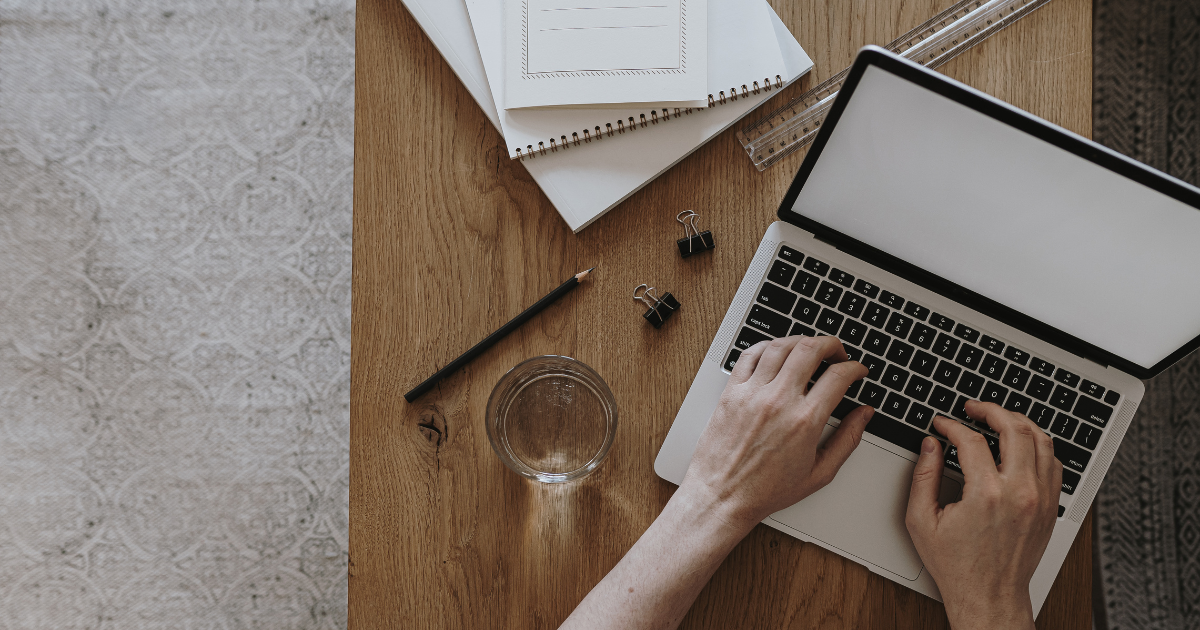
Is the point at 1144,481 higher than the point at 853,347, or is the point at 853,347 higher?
the point at 853,347

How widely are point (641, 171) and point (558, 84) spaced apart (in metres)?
0.13

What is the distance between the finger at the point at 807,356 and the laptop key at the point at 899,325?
64 mm

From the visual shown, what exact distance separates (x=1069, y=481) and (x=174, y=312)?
156 centimetres

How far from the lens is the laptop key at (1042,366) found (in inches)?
27.7

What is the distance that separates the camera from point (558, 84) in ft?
2.44

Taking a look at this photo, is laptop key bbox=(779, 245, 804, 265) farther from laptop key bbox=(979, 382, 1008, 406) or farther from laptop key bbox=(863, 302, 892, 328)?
laptop key bbox=(979, 382, 1008, 406)

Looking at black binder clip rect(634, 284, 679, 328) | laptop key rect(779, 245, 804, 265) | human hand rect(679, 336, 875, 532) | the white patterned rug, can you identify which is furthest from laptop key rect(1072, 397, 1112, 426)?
the white patterned rug

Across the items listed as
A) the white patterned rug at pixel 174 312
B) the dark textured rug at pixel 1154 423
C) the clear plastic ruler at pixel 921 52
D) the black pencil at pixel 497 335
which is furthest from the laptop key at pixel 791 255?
the white patterned rug at pixel 174 312

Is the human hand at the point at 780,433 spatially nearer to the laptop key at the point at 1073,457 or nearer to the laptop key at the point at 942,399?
the laptop key at the point at 942,399

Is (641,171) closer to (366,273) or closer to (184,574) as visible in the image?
(366,273)

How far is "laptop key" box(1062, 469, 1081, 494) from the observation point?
696mm

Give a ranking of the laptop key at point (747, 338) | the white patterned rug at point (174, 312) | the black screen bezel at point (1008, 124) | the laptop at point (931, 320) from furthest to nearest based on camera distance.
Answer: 1. the white patterned rug at point (174, 312)
2. the laptop key at point (747, 338)
3. the laptop at point (931, 320)
4. the black screen bezel at point (1008, 124)

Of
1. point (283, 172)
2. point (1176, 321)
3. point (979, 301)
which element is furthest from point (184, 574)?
point (1176, 321)

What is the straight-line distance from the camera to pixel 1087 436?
70 centimetres
